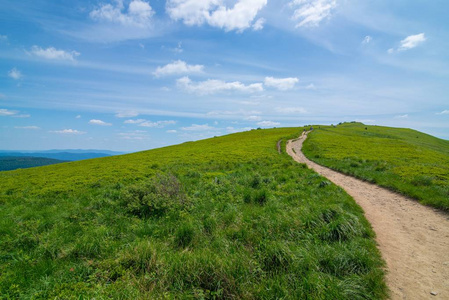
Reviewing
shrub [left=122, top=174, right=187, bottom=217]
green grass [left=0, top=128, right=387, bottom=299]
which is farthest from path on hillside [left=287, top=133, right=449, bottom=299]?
shrub [left=122, top=174, right=187, bottom=217]

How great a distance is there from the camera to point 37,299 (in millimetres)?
4566

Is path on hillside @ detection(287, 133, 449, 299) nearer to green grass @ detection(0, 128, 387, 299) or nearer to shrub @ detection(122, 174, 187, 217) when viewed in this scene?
green grass @ detection(0, 128, 387, 299)

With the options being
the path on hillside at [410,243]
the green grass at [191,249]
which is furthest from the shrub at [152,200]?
the path on hillside at [410,243]

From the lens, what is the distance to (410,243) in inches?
284

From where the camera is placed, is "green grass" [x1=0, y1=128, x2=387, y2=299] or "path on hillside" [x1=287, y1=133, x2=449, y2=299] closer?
"green grass" [x1=0, y1=128, x2=387, y2=299]

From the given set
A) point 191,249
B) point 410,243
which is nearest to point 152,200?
point 191,249

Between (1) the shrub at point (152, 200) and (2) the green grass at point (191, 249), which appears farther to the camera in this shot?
(1) the shrub at point (152, 200)

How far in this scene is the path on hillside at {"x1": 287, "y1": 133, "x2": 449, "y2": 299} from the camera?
5141mm

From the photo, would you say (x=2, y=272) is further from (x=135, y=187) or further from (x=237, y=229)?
(x=237, y=229)

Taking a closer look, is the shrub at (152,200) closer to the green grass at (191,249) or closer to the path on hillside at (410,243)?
the green grass at (191,249)

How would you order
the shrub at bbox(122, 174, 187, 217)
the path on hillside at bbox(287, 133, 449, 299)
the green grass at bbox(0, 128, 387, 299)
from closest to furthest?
the green grass at bbox(0, 128, 387, 299), the path on hillside at bbox(287, 133, 449, 299), the shrub at bbox(122, 174, 187, 217)

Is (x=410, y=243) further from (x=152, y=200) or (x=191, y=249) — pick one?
(x=152, y=200)

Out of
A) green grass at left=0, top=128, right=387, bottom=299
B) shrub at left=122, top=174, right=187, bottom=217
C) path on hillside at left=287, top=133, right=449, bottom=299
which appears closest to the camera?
green grass at left=0, top=128, right=387, bottom=299

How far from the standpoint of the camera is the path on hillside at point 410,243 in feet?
16.9
